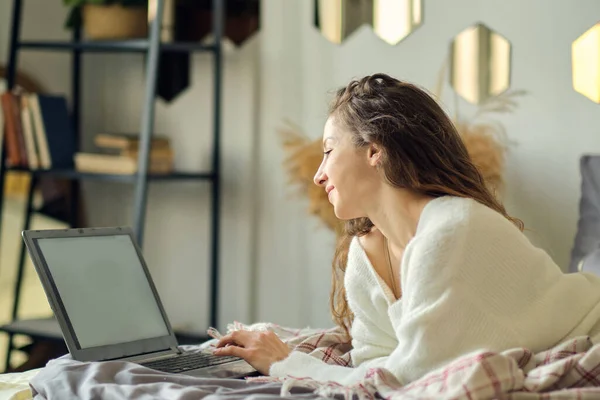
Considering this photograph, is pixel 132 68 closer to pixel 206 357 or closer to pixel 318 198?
pixel 318 198

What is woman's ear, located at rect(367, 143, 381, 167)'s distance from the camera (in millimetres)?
1350

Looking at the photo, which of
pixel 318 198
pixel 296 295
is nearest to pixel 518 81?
→ pixel 318 198

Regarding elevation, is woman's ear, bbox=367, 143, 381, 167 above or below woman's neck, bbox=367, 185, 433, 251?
above

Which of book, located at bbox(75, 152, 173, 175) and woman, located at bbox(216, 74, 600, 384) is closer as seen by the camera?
woman, located at bbox(216, 74, 600, 384)

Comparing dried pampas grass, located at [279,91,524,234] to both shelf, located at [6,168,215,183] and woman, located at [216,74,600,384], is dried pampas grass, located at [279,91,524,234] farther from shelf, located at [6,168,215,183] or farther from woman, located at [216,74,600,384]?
woman, located at [216,74,600,384]

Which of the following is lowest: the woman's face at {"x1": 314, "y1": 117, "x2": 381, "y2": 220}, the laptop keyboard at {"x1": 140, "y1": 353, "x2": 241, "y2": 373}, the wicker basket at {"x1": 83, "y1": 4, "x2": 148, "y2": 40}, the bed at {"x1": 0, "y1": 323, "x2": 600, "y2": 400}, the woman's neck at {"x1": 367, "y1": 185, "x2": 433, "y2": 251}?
the laptop keyboard at {"x1": 140, "y1": 353, "x2": 241, "y2": 373}

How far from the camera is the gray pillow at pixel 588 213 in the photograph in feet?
6.58

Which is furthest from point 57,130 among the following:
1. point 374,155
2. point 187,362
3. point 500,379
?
point 500,379

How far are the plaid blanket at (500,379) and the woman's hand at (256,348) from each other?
10 centimetres

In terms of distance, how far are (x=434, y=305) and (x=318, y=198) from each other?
4.61 feet

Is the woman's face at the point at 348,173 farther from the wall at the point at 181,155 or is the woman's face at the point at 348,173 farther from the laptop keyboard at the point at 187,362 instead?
the wall at the point at 181,155

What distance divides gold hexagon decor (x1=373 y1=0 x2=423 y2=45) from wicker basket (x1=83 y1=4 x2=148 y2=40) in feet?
2.71

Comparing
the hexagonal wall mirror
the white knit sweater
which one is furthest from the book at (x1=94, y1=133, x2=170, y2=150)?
the white knit sweater

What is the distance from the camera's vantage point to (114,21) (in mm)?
3018
